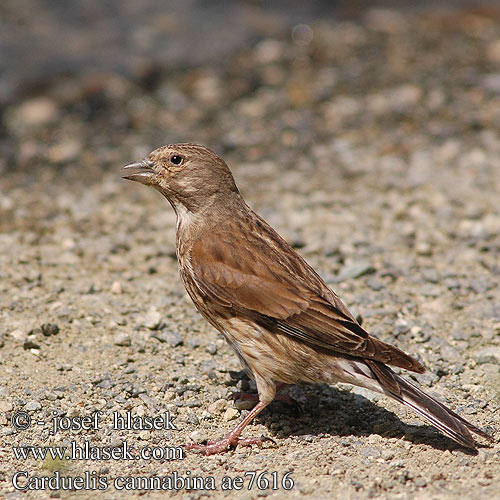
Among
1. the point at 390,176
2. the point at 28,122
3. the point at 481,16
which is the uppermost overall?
the point at 481,16

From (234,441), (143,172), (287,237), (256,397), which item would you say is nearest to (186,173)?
(143,172)

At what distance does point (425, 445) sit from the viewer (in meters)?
4.91

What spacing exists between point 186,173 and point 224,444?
74.2 inches

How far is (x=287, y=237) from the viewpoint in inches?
300

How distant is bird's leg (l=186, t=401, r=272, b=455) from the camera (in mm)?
4988

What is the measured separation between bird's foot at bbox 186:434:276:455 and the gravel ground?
53mm

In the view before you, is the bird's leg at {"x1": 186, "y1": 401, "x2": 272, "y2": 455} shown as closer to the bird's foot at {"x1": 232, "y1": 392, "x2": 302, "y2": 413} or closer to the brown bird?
the brown bird

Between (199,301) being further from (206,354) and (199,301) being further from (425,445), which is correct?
(425,445)

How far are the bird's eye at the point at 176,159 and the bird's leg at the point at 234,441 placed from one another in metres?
1.74

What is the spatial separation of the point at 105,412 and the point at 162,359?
0.72m

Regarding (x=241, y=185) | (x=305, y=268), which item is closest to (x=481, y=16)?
(x=241, y=185)

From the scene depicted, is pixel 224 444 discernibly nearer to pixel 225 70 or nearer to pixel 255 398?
pixel 255 398

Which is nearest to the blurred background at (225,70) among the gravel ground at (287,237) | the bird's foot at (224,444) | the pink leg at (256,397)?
the gravel ground at (287,237)

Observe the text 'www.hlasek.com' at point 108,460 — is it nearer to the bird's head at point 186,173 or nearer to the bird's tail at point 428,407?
the bird's tail at point 428,407
